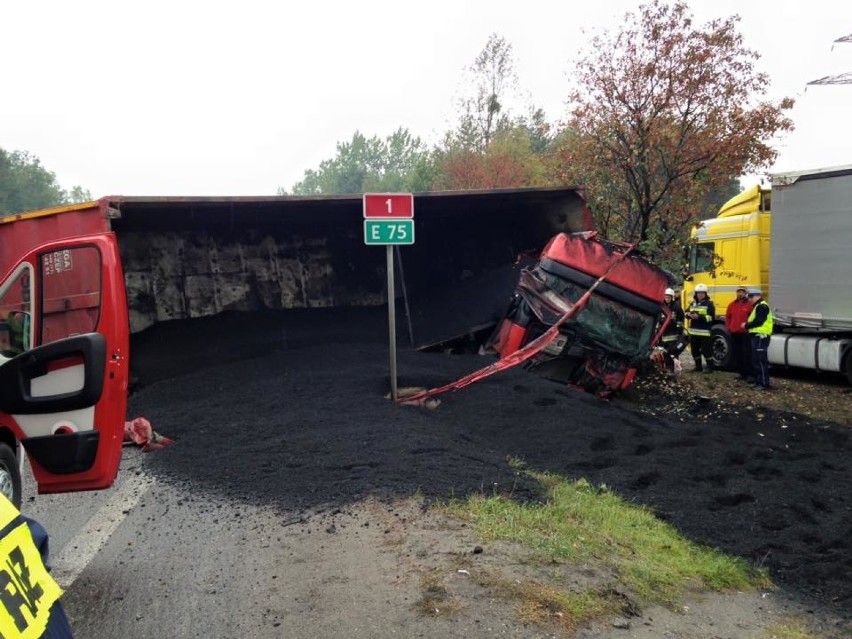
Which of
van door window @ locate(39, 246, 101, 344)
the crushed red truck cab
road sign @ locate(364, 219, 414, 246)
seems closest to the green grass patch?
van door window @ locate(39, 246, 101, 344)

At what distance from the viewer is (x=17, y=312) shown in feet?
13.6

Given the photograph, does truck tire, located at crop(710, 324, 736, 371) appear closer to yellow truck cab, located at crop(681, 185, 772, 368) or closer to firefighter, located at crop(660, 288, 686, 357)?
yellow truck cab, located at crop(681, 185, 772, 368)

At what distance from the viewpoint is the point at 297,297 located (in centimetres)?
1070

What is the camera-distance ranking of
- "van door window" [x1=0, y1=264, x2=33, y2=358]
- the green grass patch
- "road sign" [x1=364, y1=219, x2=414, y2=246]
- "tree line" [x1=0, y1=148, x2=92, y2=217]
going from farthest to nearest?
"tree line" [x1=0, y1=148, x2=92, y2=217] < "road sign" [x1=364, y1=219, x2=414, y2=246] < "van door window" [x1=0, y1=264, x2=33, y2=358] < the green grass patch

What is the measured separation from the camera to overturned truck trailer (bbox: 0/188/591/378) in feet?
29.8

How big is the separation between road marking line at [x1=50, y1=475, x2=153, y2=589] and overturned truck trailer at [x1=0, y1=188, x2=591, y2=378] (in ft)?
11.0

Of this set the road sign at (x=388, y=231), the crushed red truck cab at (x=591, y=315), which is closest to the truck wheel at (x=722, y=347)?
the crushed red truck cab at (x=591, y=315)

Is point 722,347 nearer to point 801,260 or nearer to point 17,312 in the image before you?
point 801,260

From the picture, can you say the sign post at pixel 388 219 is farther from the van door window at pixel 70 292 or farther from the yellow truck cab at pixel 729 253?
the yellow truck cab at pixel 729 253

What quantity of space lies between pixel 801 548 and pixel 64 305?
5.23m

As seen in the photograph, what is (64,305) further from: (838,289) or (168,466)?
(838,289)

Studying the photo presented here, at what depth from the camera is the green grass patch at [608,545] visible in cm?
354

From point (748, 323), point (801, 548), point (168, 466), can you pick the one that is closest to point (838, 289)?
point (748, 323)

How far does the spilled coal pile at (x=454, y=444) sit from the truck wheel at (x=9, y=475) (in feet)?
4.46
